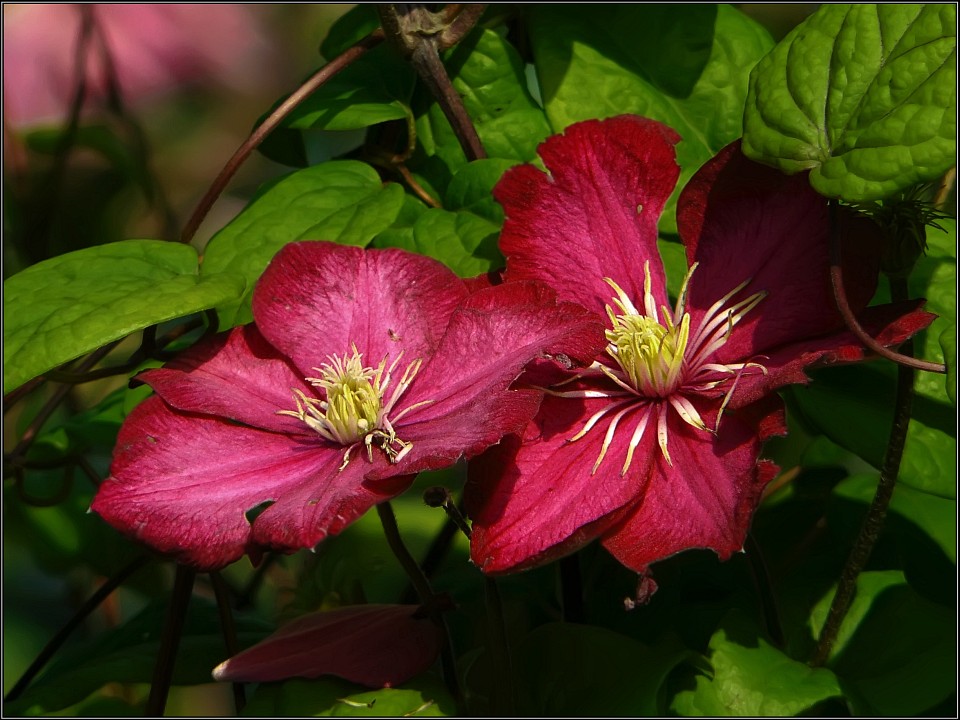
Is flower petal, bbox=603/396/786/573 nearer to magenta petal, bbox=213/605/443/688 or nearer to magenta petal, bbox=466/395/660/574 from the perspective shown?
magenta petal, bbox=466/395/660/574

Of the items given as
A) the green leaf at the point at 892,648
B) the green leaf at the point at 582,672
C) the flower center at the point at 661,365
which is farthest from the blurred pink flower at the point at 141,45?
the green leaf at the point at 892,648

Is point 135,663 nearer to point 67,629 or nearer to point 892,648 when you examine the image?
point 67,629

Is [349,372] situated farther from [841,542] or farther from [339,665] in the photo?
[841,542]

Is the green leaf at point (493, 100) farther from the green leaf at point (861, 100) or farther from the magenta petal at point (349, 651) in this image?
the magenta petal at point (349, 651)

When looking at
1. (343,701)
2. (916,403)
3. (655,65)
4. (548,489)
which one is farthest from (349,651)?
Result: (655,65)

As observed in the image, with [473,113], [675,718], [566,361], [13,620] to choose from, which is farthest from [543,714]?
[13,620]

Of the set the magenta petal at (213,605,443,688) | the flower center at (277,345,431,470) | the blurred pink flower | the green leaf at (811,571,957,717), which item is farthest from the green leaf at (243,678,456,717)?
the blurred pink flower
